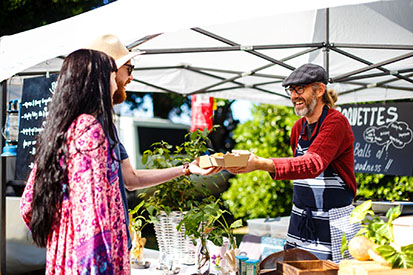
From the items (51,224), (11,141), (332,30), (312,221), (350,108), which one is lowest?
(312,221)

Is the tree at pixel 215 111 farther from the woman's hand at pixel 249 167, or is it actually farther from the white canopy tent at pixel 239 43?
the woman's hand at pixel 249 167

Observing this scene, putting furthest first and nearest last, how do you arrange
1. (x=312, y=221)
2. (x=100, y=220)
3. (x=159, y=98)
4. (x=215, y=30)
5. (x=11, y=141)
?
(x=159, y=98) < (x=215, y=30) < (x=11, y=141) < (x=312, y=221) < (x=100, y=220)

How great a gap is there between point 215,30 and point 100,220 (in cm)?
247

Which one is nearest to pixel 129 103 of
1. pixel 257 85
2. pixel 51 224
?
pixel 257 85

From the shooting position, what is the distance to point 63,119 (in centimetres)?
137

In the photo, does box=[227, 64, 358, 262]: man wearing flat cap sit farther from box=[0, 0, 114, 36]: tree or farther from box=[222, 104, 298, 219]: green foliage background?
box=[0, 0, 114, 36]: tree

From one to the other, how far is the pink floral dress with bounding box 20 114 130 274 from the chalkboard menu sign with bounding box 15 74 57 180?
1727 millimetres

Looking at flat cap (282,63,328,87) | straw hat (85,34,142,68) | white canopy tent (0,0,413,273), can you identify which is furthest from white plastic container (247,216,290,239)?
straw hat (85,34,142,68)

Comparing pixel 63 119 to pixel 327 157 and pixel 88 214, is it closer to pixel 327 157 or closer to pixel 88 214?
pixel 88 214

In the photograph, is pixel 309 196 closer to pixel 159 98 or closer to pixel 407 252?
pixel 407 252

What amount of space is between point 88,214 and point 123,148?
53cm

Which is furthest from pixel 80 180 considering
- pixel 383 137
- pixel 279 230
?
pixel 383 137

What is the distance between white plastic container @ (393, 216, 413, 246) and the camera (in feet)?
4.44

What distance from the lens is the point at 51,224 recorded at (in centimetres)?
140
